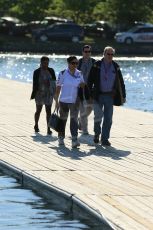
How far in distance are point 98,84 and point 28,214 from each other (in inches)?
203

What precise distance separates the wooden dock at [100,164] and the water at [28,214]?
0.29 metres

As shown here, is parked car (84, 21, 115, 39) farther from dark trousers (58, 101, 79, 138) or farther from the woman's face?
the woman's face

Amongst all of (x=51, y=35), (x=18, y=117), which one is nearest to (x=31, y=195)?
(x=18, y=117)

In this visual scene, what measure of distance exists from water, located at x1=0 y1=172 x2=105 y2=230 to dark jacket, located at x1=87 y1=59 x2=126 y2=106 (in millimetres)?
3463

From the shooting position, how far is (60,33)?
86.3m

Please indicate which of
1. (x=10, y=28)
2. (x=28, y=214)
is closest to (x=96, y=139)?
(x=28, y=214)

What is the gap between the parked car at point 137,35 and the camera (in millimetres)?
85062

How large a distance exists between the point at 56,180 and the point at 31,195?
1.30 feet

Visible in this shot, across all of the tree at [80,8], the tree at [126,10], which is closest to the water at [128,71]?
the tree at [80,8]

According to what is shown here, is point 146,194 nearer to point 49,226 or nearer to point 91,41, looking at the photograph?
point 49,226

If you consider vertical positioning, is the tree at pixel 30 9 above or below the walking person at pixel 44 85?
A: below

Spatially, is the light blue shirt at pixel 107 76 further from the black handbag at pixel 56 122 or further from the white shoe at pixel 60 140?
the white shoe at pixel 60 140

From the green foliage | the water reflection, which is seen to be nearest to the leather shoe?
the water reflection

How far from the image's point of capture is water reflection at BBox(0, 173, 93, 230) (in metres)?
11.6
